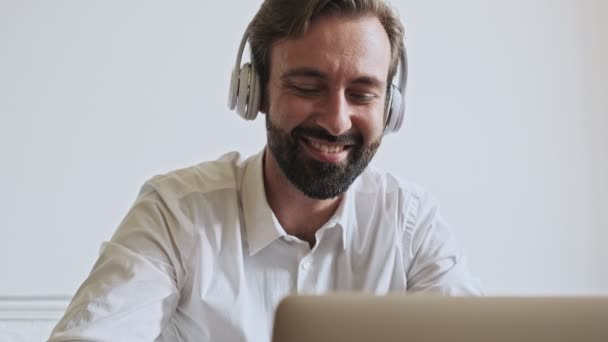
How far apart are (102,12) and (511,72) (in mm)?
1330

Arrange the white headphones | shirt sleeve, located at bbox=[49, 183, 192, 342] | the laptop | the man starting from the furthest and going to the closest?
the white headphones, the man, shirt sleeve, located at bbox=[49, 183, 192, 342], the laptop

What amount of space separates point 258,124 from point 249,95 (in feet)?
3.07

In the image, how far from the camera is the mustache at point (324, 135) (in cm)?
122

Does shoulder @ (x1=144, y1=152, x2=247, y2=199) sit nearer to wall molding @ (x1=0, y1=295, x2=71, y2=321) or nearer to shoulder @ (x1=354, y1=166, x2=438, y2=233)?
shoulder @ (x1=354, y1=166, x2=438, y2=233)

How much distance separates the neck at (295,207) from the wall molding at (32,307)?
97 centimetres

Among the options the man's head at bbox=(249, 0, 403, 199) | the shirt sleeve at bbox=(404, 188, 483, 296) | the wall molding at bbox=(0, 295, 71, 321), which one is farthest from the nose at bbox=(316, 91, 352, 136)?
the wall molding at bbox=(0, 295, 71, 321)

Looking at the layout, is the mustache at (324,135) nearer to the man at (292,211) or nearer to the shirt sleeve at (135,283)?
the man at (292,211)

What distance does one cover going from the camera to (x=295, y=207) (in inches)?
51.8

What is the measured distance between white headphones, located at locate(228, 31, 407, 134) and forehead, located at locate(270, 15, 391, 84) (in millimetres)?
46

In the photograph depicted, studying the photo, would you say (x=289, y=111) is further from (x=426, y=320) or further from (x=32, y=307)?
(x=32, y=307)

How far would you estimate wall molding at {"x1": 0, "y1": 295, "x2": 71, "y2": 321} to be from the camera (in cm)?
198

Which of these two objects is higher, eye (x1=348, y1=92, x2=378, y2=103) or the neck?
eye (x1=348, y1=92, x2=378, y2=103)

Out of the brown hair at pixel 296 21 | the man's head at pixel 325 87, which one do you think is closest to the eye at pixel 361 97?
the man's head at pixel 325 87

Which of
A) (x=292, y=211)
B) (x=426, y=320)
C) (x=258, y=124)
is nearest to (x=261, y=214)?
(x=292, y=211)
